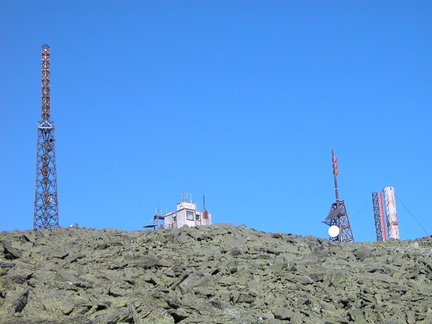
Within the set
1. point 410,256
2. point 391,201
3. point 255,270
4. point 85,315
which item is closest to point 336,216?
point 391,201

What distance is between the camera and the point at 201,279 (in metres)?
21.2

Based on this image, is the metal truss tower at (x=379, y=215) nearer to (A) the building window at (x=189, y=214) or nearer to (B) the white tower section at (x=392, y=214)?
(B) the white tower section at (x=392, y=214)

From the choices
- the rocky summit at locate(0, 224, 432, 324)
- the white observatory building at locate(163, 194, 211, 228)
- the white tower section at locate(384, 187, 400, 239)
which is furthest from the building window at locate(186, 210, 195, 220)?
the rocky summit at locate(0, 224, 432, 324)

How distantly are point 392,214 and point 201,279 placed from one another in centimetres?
5054

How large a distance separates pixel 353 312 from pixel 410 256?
12527 mm

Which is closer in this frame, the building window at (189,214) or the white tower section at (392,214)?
the building window at (189,214)

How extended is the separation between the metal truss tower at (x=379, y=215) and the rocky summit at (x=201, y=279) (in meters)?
43.2

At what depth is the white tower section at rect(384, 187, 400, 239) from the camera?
67.4m

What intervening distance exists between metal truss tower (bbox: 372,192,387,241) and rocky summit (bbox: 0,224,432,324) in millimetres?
43177

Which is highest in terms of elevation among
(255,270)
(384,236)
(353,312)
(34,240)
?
(384,236)

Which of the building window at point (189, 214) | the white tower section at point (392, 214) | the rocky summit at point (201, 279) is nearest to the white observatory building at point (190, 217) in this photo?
the building window at point (189, 214)

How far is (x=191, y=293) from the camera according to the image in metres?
20.2

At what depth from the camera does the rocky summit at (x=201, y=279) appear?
17453 millimetres

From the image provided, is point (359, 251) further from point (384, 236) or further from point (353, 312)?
point (384, 236)
